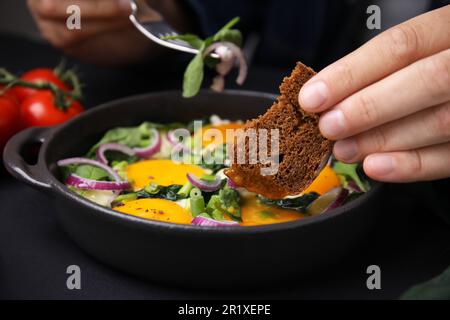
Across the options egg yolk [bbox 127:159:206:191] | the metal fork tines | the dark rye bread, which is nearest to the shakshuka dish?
egg yolk [bbox 127:159:206:191]

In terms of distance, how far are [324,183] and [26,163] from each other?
852 millimetres

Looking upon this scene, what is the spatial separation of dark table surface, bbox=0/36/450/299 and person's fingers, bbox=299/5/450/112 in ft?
1.10

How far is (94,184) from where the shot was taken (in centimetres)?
167

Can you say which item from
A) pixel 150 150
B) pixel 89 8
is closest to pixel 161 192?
pixel 150 150

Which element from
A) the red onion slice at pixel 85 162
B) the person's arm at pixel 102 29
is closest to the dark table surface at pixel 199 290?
the red onion slice at pixel 85 162

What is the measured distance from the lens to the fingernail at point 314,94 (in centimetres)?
136

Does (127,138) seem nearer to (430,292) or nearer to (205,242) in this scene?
(205,242)

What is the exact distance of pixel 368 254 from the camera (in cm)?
160

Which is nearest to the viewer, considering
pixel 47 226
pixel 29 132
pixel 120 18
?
pixel 47 226

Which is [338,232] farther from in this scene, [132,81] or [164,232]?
[132,81]

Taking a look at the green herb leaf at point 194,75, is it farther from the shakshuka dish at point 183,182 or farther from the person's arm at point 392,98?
the person's arm at point 392,98

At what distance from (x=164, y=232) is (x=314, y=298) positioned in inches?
15.7

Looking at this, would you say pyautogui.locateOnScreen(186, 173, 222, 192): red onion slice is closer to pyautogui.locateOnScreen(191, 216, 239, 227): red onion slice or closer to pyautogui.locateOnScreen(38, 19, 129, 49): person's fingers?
pyautogui.locateOnScreen(191, 216, 239, 227): red onion slice

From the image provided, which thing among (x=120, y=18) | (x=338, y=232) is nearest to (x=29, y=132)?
(x=120, y=18)
